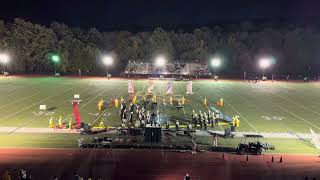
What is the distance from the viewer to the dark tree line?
9025cm

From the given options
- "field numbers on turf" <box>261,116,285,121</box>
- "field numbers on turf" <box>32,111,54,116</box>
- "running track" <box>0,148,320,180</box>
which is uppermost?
"field numbers on turf" <box>32,111,54,116</box>

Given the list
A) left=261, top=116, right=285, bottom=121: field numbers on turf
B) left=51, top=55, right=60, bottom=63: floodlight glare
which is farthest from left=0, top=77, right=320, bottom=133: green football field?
left=51, top=55, right=60, bottom=63: floodlight glare

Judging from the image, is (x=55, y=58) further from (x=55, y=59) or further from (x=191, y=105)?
(x=191, y=105)

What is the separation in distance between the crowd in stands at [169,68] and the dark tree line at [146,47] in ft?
13.5

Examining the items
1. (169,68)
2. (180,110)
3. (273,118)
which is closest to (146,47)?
(169,68)

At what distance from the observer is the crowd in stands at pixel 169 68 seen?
287 feet

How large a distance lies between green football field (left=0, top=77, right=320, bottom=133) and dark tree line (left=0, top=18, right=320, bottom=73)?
110 feet

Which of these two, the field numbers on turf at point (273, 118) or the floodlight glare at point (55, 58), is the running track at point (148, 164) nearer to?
the field numbers on turf at point (273, 118)

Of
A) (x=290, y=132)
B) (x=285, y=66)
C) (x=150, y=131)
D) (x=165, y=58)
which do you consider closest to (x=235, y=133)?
(x=290, y=132)

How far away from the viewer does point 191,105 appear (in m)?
42.1

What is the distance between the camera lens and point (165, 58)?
3873 inches

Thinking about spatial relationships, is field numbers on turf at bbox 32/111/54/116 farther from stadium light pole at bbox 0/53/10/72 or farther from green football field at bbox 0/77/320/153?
stadium light pole at bbox 0/53/10/72

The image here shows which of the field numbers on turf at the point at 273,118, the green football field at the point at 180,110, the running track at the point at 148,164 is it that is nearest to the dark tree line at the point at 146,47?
the green football field at the point at 180,110

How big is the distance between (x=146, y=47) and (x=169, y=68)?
1328 cm
